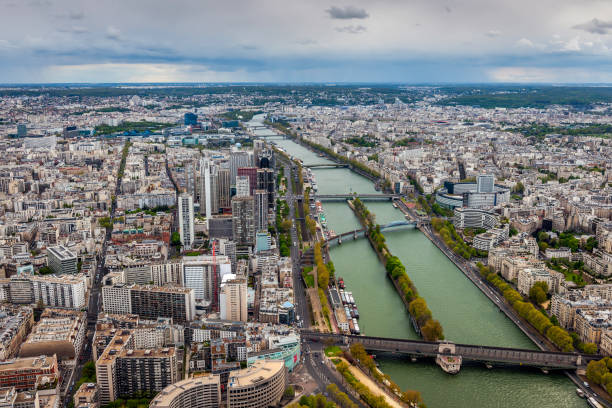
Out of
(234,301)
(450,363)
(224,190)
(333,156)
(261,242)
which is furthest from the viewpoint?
(333,156)

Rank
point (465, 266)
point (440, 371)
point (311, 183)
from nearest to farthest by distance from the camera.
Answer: point (440, 371)
point (465, 266)
point (311, 183)

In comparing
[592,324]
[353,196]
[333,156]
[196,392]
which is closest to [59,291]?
[196,392]

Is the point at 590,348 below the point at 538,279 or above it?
below

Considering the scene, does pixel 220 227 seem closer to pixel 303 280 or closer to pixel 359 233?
pixel 303 280

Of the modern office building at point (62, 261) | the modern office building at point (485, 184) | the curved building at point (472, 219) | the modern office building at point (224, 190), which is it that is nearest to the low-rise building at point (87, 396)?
the modern office building at point (62, 261)

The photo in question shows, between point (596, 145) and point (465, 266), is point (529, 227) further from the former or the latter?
point (596, 145)

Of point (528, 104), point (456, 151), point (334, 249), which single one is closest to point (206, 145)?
point (456, 151)

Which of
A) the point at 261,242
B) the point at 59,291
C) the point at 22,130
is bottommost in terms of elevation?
the point at 59,291
